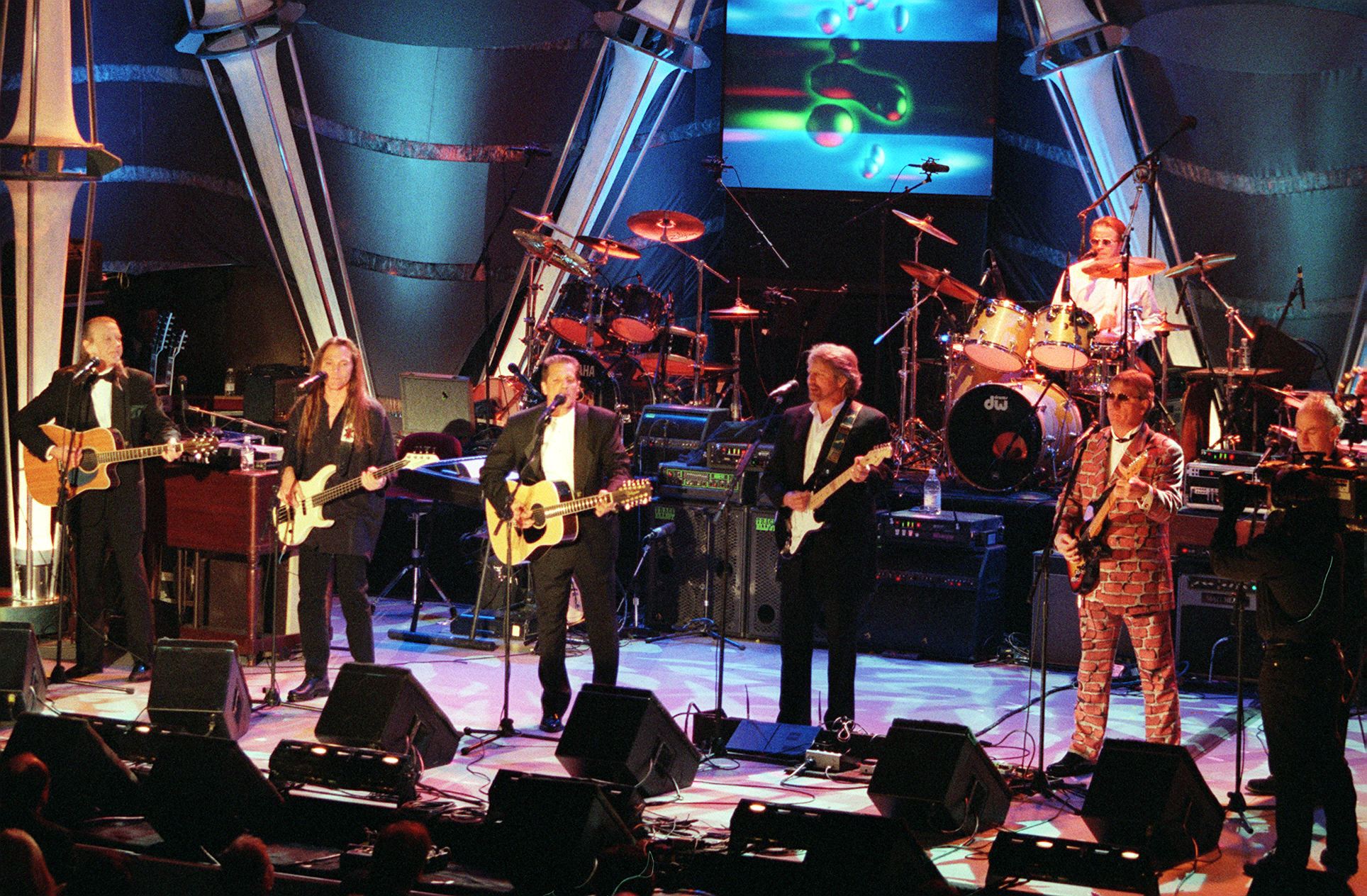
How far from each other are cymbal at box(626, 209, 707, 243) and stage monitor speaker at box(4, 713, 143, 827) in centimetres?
828

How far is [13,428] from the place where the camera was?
1005 cm

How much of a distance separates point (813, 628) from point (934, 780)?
179 cm

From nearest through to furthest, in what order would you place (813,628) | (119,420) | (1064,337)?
(813,628), (119,420), (1064,337)

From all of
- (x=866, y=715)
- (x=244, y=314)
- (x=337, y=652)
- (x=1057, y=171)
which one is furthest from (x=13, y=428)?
(x=1057, y=171)

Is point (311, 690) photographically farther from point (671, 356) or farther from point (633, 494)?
point (671, 356)

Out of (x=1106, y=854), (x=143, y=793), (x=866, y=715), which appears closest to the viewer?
(x=1106, y=854)

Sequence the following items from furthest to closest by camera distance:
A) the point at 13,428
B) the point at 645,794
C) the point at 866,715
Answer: the point at 13,428 < the point at 866,715 < the point at 645,794

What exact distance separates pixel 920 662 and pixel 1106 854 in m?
5.19

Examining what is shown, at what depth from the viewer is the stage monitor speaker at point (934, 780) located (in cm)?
552

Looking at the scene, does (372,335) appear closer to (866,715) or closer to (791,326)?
(791,326)

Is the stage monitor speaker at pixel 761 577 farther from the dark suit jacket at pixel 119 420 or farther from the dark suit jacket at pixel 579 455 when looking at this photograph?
the dark suit jacket at pixel 119 420

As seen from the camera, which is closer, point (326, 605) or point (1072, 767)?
point (1072, 767)

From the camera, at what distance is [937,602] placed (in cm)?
982

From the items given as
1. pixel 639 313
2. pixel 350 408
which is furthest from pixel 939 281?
pixel 350 408
